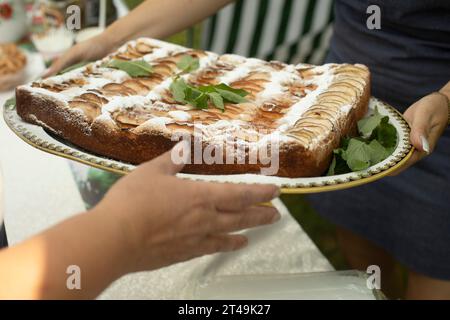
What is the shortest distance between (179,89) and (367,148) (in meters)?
0.48

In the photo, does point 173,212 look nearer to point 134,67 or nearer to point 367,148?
point 367,148

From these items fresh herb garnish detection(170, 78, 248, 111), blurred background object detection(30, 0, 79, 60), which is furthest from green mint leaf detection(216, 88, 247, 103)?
blurred background object detection(30, 0, 79, 60)

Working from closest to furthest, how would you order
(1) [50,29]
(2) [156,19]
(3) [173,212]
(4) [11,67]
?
(3) [173,212] < (2) [156,19] < (4) [11,67] < (1) [50,29]

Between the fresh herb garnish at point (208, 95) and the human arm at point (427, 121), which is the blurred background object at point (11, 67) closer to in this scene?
the fresh herb garnish at point (208, 95)

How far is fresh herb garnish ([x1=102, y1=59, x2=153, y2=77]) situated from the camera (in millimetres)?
1482

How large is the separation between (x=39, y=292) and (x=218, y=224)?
33 cm

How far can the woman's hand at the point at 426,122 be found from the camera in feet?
3.99

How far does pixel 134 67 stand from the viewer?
4.89 ft

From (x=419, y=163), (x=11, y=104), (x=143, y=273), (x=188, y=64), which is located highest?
(x=188, y=64)

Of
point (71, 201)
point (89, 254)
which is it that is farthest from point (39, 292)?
point (71, 201)

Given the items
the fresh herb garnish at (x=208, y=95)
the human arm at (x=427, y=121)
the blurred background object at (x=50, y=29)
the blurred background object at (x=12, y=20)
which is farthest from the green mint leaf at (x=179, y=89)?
the blurred background object at (x=12, y=20)

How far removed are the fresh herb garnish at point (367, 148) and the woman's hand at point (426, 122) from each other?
5 cm

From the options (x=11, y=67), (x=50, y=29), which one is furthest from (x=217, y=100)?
(x=50, y=29)

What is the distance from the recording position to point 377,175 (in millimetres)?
1103
